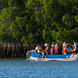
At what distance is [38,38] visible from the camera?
168 feet

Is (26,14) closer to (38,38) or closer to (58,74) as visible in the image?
(38,38)

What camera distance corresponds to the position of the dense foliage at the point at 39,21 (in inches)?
1907

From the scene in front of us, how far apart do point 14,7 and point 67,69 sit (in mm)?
20636

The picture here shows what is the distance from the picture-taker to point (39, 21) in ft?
167

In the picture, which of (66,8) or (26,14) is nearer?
(66,8)

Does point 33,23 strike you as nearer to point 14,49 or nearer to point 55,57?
point 14,49

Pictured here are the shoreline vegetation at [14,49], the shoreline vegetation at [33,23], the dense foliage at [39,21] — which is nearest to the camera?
the dense foliage at [39,21]

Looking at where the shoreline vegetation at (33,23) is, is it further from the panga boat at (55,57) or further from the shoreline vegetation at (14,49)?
the panga boat at (55,57)

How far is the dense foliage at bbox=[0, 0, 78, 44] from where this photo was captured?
159 ft

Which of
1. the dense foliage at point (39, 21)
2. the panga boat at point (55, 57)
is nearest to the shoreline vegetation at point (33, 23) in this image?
the dense foliage at point (39, 21)

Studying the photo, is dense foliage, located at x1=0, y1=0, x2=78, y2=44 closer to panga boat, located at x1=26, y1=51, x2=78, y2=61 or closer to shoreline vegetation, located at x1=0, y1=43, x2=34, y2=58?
shoreline vegetation, located at x1=0, y1=43, x2=34, y2=58

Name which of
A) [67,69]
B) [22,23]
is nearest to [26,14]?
[22,23]

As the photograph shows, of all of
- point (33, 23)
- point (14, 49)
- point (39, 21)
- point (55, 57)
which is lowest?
point (55, 57)

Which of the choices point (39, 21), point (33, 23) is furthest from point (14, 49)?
point (39, 21)
